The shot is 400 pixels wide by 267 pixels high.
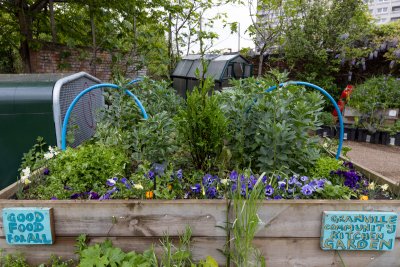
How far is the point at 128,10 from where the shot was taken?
6.50 metres

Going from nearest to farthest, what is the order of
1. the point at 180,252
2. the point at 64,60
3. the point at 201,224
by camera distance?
the point at 180,252 → the point at 201,224 → the point at 64,60

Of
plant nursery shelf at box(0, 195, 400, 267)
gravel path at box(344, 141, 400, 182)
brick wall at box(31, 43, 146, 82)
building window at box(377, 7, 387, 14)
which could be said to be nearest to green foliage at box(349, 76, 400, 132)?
gravel path at box(344, 141, 400, 182)

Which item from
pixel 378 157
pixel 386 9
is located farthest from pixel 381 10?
→ pixel 378 157

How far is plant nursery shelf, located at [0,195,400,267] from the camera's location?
59.7 inches

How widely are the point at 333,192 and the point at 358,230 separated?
24 centimetres

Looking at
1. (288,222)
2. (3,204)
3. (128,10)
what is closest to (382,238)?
(288,222)

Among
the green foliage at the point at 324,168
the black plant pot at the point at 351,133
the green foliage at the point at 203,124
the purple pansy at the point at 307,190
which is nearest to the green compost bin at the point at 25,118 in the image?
the green foliage at the point at 203,124

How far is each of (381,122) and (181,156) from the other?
5.71 metres

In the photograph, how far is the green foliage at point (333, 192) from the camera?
165 cm

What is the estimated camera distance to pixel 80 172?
70.8 inches

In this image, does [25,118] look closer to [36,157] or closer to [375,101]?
[36,157]

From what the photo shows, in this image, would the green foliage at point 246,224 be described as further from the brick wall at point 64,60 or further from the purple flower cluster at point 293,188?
the brick wall at point 64,60

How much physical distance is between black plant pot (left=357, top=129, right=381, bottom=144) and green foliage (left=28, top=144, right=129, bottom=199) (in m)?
6.05

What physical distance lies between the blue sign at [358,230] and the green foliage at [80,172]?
1.30 m
